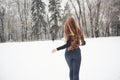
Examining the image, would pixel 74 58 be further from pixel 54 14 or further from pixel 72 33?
pixel 54 14

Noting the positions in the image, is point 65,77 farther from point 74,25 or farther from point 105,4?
point 105,4

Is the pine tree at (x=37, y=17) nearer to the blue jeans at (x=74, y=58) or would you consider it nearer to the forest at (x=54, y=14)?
the forest at (x=54, y=14)

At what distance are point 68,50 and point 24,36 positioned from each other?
42.8 metres

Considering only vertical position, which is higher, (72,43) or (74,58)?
(72,43)

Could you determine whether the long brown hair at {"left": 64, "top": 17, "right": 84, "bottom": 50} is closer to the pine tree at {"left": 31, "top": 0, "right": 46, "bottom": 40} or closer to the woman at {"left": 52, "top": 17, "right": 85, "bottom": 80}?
the woman at {"left": 52, "top": 17, "right": 85, "bottom": 80}

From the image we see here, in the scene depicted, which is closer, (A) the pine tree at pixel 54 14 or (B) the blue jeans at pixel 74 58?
(B) the blue jeans at pixel 74 58

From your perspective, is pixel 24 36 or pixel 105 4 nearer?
pixel 105 4

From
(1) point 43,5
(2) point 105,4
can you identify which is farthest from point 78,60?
(1) point 43,5

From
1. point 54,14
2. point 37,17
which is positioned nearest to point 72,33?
point 54,14

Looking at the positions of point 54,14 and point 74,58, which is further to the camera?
point 54,14

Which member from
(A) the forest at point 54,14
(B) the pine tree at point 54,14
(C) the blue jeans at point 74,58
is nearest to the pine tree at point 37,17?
(A) the forest at point 54,14

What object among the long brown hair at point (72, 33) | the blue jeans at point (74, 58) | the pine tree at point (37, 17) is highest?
the pine tree at point (37, 17)

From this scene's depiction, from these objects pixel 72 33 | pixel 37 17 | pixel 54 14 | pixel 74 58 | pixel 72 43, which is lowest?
pixel 74 58

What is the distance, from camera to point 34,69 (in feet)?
27.5
